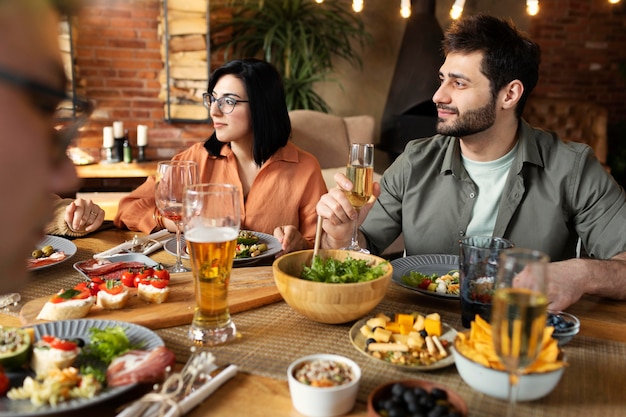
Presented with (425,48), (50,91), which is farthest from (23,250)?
(425,48)

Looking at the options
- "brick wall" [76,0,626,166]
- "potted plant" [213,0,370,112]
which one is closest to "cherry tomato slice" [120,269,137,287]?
"brick wall" [76,0,626,166]

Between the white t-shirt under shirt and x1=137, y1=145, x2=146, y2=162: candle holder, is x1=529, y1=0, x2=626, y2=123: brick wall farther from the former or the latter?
the white t-shirt under shirt

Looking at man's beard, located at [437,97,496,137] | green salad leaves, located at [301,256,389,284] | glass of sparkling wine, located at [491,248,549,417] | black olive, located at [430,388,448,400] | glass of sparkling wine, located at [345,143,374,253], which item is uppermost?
man's beard, located at [437,97,496,137]

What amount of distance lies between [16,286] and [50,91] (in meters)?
0.19

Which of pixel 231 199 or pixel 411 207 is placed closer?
pixel 231 199

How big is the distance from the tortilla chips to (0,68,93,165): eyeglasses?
0.67 metres

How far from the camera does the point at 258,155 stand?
2361mm

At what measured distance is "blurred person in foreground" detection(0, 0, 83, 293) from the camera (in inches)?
17.7

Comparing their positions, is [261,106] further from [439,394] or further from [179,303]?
[439,394]

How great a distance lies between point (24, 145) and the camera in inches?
19.0

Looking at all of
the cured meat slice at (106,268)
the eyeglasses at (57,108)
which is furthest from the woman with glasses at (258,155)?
the eyeglasses at (57,108)

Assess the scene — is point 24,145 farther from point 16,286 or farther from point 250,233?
point 250,233

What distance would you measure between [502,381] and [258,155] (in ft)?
5.36

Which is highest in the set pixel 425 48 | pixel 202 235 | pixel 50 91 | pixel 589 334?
pixel 425 48
